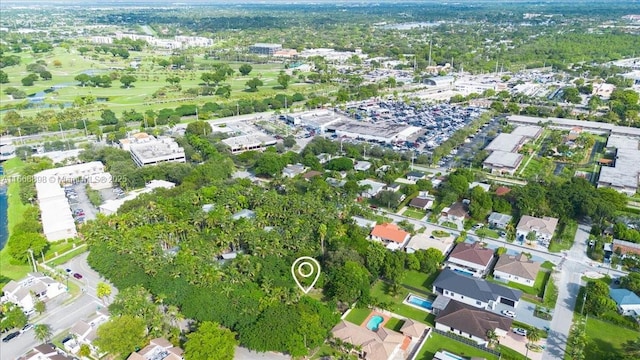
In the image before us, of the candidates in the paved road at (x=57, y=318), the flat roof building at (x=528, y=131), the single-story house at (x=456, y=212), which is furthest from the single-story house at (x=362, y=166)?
the paved road at (x=57, y=318)

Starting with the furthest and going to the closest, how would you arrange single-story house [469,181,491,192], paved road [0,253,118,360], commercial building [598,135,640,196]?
single-story house [469,181,491,192] < commercial building [598,135,640,196] < paved road [0,253,118,360]

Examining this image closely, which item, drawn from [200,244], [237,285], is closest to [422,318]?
[237,285]

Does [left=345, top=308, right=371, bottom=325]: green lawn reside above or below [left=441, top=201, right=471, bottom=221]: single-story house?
below

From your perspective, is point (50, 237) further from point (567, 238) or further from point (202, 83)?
point (202, 83)

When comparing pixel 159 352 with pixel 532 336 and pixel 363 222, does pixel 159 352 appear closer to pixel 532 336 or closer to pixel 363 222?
pixel 532 336

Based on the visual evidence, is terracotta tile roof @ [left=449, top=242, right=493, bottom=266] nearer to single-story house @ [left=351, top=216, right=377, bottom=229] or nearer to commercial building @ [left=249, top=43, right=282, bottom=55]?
single-story house @ [left=351, top=216, right=377, bottom=229]

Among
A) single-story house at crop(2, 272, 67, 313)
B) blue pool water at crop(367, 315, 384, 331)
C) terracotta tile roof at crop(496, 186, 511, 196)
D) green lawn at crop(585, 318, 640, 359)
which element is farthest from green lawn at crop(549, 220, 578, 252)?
single-story house at crop(2, 272, 67, 313)
